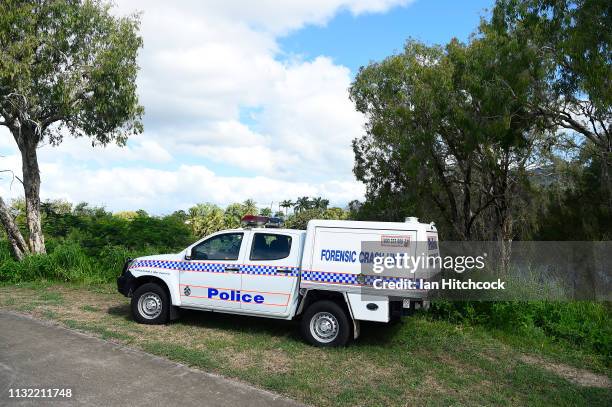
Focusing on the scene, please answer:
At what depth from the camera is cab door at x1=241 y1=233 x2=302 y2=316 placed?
298 inches

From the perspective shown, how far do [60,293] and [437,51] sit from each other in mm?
17418

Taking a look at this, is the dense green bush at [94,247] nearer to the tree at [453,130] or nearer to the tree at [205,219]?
the tree at [453,130]

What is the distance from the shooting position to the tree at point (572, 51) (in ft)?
33.6

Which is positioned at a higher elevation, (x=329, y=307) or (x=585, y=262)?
(x=585, y=262)

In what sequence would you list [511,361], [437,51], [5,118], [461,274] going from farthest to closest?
[437,51]
[5,118]
[461,274]
[511,361]

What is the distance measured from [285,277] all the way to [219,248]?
50.7 inches

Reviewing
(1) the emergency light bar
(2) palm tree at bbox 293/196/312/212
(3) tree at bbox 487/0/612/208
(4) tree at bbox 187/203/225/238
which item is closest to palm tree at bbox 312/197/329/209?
(2) palm tree at bbox 293/196/312/212

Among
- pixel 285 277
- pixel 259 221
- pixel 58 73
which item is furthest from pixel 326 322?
pixel 58 73

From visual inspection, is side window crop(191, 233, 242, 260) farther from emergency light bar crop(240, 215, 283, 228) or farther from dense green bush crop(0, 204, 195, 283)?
dense green bush crop(0, 204, 195, 283)

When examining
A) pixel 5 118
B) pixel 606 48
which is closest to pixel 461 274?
pixel 606 48

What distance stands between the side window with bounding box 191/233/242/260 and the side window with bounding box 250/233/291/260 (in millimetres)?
301

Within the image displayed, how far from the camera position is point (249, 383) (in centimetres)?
578

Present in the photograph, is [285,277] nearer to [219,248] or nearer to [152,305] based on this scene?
[219,248]

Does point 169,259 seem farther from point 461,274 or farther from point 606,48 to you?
point 606,48
